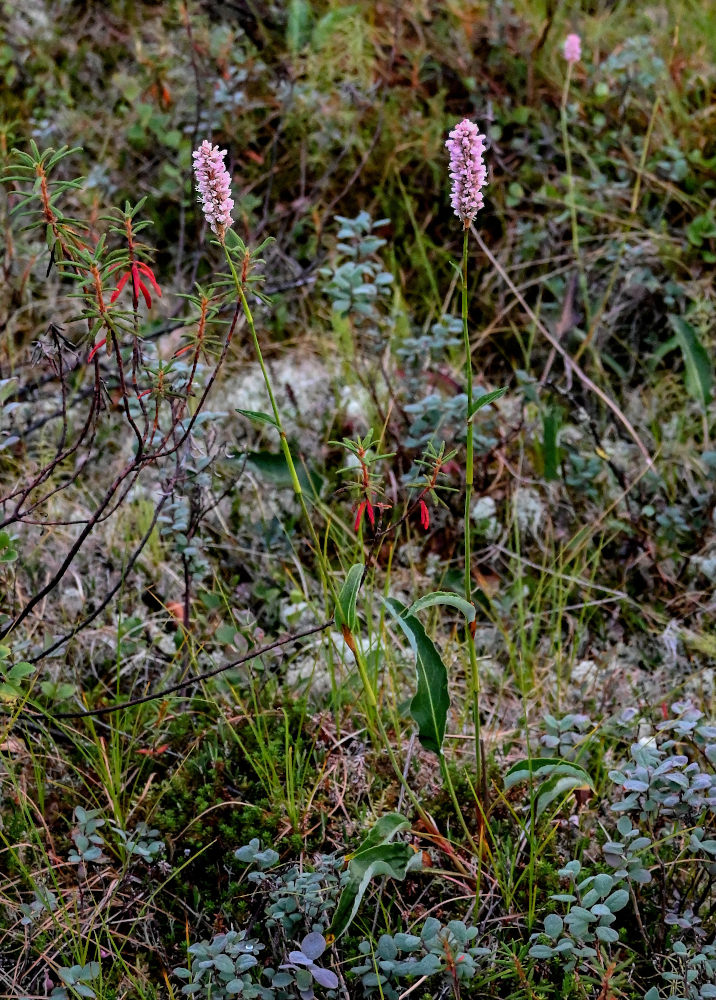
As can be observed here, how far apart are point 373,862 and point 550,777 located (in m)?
0.40

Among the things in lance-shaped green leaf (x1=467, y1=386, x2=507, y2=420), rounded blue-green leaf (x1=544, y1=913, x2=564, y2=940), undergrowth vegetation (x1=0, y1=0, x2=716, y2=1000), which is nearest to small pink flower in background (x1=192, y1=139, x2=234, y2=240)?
undergrowth vegetation (x1=0, y1=0, x2=716, y2=1000)

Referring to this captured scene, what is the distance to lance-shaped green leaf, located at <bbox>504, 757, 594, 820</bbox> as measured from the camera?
1.64 metres

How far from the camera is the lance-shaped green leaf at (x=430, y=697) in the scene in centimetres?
165

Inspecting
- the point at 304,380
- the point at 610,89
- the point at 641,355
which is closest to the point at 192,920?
the point at 304,380

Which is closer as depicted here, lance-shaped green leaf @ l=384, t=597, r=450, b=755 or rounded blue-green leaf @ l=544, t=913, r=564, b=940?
rounded blue-green leaf @ l=544, t=913, r=564, b=940

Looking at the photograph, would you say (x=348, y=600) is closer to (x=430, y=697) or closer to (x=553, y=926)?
(x=430, y=697)

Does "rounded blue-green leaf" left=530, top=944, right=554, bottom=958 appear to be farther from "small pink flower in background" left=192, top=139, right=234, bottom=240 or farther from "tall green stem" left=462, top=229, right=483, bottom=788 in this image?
"small pink flower in background" left=192, top=139, right=234, bottom=240

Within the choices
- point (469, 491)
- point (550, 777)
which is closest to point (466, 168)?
point (469, 491)

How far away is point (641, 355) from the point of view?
3.00m

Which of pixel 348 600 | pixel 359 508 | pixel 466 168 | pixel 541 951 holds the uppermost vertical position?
pixel 466 168

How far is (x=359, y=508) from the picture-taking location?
152 cm

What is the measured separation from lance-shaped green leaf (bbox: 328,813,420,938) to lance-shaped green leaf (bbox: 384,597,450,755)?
168mm

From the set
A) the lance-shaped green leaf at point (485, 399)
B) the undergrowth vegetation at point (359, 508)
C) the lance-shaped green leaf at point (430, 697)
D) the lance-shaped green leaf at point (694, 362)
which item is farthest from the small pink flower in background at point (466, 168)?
the lance-shaped green leaf at point (694, 362)

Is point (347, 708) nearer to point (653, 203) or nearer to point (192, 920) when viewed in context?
point (192, 920)
